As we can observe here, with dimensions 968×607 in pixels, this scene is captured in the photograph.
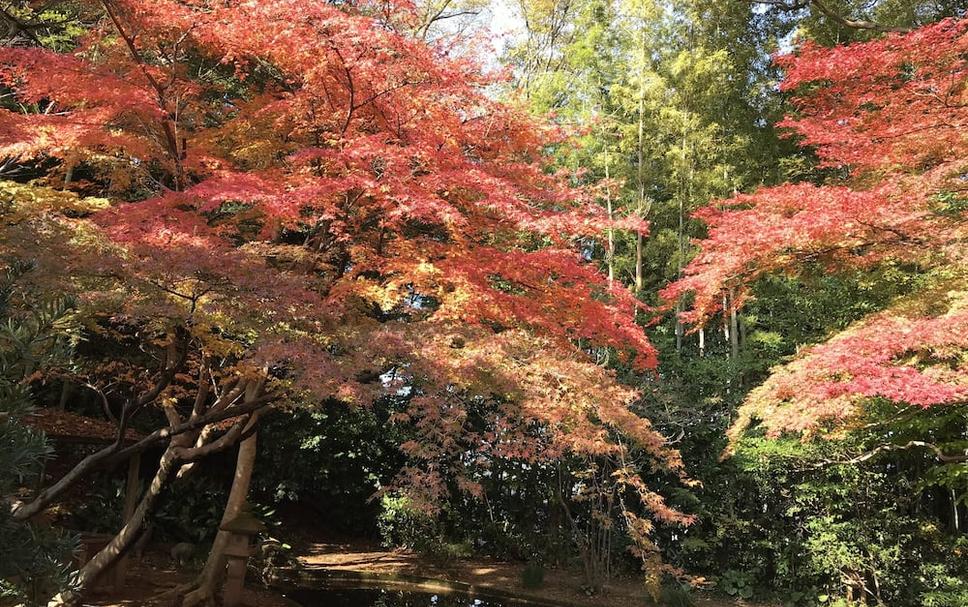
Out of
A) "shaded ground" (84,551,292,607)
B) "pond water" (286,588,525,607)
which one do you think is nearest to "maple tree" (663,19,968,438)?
"pond water" (286,588,525,607)

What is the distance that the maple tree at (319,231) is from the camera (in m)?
3.96

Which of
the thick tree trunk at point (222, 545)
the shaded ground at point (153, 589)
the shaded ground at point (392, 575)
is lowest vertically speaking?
the shaded ground at point (392, 575)

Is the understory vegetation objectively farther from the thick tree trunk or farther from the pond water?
the pond water

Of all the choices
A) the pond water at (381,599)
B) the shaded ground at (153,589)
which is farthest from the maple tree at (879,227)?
the shaded ground at (153,589)

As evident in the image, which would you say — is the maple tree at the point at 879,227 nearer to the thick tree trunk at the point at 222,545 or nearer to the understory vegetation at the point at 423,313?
the understory vegetation at the point at 423,313

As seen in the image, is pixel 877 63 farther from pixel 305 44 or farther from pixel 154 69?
pixel 154 69

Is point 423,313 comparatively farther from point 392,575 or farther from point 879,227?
point 879,227

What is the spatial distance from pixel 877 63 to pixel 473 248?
397 centimetres

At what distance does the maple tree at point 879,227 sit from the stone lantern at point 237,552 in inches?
184

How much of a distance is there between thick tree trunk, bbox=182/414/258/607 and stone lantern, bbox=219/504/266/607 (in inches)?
8.4

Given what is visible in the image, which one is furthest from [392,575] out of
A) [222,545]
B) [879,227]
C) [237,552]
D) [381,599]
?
[879,227]

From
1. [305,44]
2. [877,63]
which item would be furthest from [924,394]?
[305,44]

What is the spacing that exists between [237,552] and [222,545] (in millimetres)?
474

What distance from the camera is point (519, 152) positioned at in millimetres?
6184
